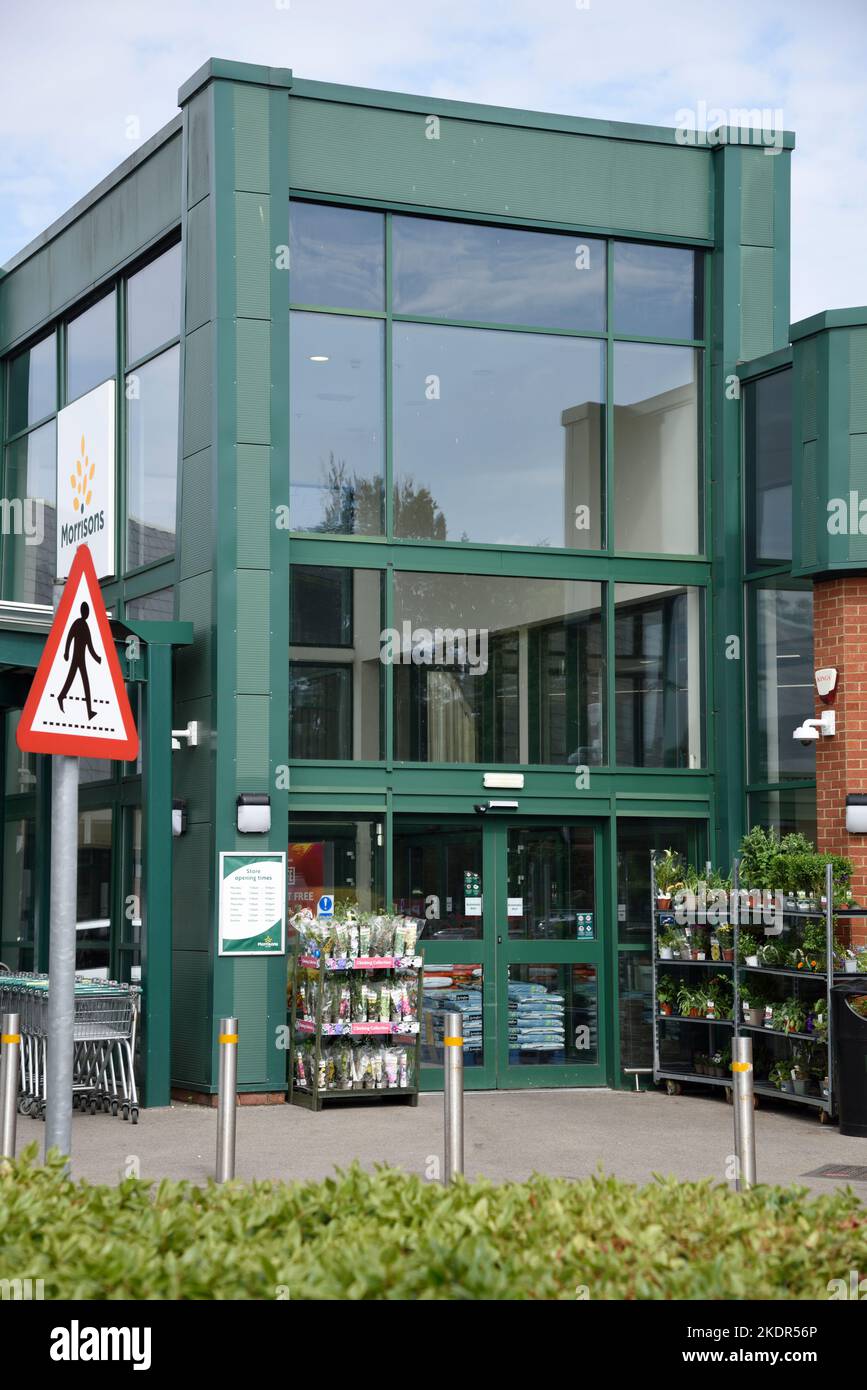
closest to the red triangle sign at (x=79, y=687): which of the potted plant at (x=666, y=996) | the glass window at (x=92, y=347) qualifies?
the potted plant at (x=666, y=996)

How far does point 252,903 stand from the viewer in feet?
44.1

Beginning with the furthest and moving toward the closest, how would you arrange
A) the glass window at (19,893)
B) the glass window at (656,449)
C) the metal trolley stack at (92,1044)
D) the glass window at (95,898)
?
the glass window at (19,893) → the glass window at (95,898) → the glass window at (656,449) → the metal trolley stack at (92,1044)

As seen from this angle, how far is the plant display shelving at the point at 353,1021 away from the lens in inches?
512

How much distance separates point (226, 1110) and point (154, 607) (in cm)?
699

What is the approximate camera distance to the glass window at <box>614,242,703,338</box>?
15242mm

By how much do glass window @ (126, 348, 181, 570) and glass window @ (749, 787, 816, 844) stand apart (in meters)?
5.54

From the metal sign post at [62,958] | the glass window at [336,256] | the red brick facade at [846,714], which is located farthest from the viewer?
the glass window at [336,256]

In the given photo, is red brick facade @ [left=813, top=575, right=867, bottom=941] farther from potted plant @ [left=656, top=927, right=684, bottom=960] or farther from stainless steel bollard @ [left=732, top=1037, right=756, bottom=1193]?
stainless steel bollard @ [left=732, top=1037, right=756, bottom=1193]

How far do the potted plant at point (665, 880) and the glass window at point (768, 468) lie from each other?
276 cm

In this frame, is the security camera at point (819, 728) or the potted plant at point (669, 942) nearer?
the security camera at point (819, 728)

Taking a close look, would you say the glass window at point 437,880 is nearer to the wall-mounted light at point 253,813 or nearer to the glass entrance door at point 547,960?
the glass entrance door at point 547,960
